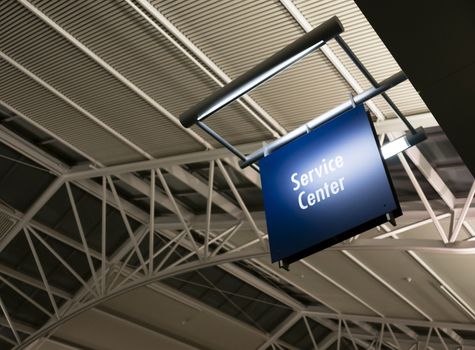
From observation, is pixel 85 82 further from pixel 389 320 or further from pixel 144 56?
pixel 389 320

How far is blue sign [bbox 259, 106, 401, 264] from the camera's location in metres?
5.97

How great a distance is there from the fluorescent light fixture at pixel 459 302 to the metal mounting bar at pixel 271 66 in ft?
41.5

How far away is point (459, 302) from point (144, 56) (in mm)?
13107

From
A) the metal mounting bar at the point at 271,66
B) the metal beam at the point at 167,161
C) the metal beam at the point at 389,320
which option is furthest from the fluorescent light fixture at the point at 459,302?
the metal mounting bar at the point at 271,66

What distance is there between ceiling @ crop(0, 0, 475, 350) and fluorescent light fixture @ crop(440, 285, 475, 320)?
0.12 metres

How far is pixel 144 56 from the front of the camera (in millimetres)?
9664

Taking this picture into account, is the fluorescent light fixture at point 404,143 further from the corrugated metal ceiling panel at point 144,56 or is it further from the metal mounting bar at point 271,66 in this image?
the corrugated metal ceiling panel at point 144,56

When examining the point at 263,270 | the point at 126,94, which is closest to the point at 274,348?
the point at 263,270

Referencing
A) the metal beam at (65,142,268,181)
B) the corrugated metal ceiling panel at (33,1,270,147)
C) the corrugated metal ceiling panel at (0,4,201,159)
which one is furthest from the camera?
the metal beam at (65,142,268,181)

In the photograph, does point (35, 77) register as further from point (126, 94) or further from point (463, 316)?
point (463, 316)

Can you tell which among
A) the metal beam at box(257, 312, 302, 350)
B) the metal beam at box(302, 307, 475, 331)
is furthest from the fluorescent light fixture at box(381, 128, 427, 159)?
the metal beam at box(257, 312, 302, 350)

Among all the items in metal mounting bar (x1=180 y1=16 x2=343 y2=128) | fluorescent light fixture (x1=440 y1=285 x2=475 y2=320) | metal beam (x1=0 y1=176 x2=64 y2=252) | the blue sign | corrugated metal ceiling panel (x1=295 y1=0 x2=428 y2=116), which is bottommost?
the blue sign

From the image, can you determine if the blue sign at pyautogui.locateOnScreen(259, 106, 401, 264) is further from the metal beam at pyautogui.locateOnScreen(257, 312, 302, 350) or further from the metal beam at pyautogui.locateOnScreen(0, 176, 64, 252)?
the metal beam at pyautogui.locateOnScreen(257, 312, 302, 350)

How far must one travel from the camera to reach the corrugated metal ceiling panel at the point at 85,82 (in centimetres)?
967
